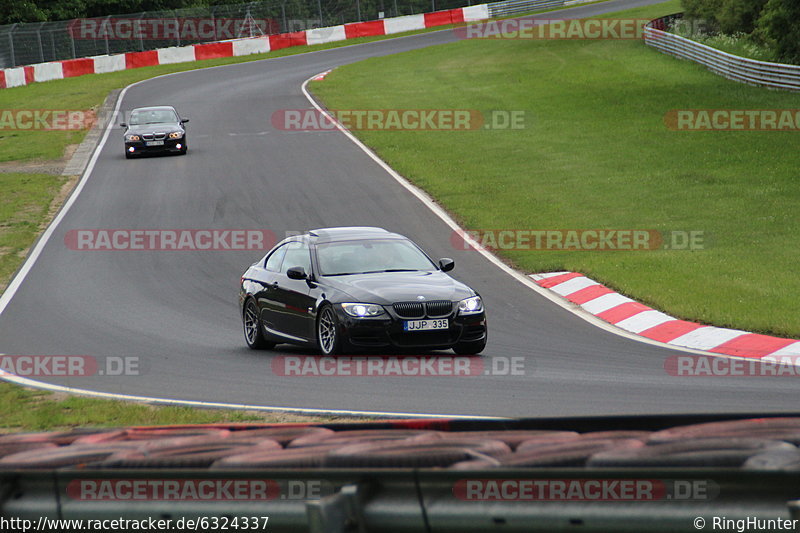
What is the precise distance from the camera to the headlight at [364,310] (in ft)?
38.6

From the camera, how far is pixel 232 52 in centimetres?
5866

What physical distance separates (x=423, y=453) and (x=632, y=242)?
53.2ft

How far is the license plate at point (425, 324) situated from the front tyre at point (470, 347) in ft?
1.15

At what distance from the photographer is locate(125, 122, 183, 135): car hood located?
108 feet

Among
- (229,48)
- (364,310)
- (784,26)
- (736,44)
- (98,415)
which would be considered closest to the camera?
(98,415)

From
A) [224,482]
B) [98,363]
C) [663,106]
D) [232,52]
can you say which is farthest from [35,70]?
[224,482]

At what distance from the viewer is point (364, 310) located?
11.8 metres

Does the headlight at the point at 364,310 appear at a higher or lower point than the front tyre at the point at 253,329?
higher

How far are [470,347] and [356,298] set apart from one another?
1.49 metres

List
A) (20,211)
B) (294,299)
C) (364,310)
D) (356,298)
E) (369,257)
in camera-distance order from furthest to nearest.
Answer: (20,211), (369,257), (294,299), (356,298), (364,310)

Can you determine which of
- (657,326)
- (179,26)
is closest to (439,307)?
(657,326)

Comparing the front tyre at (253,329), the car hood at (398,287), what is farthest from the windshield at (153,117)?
the car hood at (398,287)

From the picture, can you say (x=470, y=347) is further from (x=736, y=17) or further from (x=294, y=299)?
(x=736, y=17)

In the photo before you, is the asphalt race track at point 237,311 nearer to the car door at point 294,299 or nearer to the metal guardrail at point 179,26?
the car door at point 294,299
